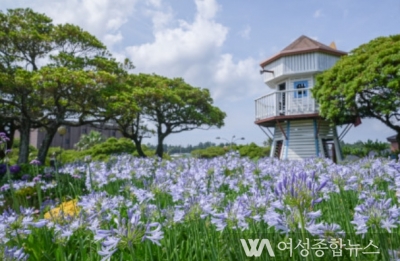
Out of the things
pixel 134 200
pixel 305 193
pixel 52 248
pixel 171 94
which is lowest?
pixel 52 248

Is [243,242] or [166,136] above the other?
[166,136]

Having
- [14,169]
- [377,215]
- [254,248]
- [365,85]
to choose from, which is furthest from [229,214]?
[365,85]

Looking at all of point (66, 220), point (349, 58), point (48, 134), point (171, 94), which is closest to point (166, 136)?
point (171, 94)

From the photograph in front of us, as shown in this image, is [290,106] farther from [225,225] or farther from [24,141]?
[225,225]

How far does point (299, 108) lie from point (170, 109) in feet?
22.8

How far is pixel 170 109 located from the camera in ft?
66.7

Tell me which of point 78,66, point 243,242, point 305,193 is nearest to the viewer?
point 305,193

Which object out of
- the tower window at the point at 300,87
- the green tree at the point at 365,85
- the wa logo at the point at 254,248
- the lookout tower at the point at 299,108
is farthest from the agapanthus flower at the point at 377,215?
the tower window at the point at 300,87

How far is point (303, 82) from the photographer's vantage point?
20.0 m

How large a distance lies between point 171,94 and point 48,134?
6.23 metres

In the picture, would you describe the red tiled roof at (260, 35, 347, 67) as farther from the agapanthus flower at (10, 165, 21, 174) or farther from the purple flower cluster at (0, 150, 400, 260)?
the purple flower cluster at (0, 150, 400, 260)

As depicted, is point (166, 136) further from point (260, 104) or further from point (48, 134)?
point (48, 134)

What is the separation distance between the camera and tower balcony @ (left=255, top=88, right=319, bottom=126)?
59.3 feet

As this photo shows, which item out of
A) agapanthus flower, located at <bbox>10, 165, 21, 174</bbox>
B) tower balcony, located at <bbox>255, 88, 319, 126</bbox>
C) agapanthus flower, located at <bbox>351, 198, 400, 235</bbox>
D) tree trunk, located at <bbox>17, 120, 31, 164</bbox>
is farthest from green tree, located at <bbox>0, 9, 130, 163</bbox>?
agapanthus flower, located at <bbox>351, 198, 400, 235</bbox>
